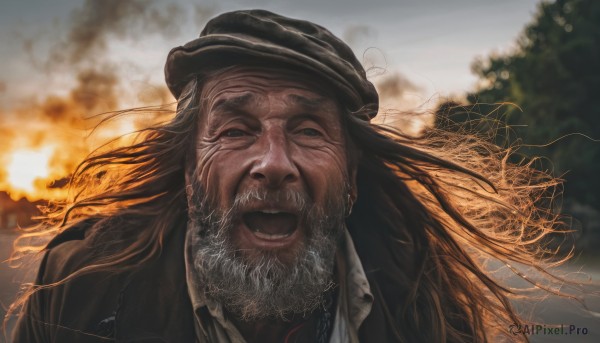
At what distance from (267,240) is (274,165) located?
0.32 m

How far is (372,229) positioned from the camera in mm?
3104

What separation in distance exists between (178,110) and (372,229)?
108 centimetres

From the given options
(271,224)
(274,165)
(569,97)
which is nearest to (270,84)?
(274,165)

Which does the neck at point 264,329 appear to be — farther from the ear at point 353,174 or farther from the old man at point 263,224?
the ear at point 353,174

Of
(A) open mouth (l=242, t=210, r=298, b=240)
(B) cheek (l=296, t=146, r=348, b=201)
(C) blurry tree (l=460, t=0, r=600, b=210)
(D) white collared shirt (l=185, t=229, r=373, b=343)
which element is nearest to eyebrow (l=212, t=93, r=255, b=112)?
(B) cheek (l=296, t=146, r=348, b=201)

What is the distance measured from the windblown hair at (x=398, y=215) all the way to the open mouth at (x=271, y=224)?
1.37 feet

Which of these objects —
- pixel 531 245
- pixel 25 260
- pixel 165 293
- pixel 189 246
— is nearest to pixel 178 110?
pixel 189 246

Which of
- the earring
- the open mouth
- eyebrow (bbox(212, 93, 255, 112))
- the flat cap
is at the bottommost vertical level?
the open mouth

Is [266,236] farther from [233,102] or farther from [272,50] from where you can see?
[272,50]

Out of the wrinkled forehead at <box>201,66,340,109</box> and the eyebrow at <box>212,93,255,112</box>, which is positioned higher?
the wrinkled forehead at <box>201,66,340,109</box>

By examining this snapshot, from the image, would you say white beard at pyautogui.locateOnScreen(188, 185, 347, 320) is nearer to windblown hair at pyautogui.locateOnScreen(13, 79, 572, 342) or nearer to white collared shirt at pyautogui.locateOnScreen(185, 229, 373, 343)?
white collared shirt at pyautogui.locateOnScreen(185, 229, 373, 343)

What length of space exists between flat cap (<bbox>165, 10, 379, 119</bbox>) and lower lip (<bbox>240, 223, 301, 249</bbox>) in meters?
0.68

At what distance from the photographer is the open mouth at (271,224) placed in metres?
2.64

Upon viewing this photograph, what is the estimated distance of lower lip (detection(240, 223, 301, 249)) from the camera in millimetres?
2637
